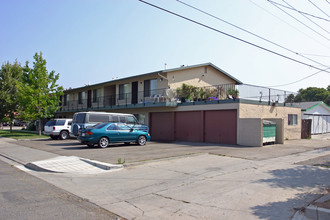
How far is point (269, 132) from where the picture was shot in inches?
672

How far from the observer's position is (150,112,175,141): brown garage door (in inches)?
879

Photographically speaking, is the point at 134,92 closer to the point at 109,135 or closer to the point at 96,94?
the point at 96,94

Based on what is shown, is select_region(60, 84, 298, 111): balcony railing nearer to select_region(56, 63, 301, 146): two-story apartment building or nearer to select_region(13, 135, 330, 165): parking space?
select_region(56, 63, 301, 146): two-story apartment building

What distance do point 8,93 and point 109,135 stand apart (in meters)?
23.6

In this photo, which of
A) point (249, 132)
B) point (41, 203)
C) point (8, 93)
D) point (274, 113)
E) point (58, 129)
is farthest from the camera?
point (8, 93)

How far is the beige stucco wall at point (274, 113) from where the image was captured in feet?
58.9

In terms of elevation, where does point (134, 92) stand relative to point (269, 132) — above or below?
above

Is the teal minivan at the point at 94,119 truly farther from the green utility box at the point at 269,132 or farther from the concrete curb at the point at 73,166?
the green utility box at the point at 269,132

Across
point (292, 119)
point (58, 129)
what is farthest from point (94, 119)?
point (292, 119)

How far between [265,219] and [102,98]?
29296 millimetres

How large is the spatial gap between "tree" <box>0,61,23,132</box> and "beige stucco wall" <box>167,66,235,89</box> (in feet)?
66.4

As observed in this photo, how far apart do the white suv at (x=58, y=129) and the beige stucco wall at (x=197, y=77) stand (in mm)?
9813

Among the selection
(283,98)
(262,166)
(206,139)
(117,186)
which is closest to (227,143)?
(206,139)

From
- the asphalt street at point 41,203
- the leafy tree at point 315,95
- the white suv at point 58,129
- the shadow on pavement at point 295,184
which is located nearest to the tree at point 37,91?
the white suv at point 58,129
